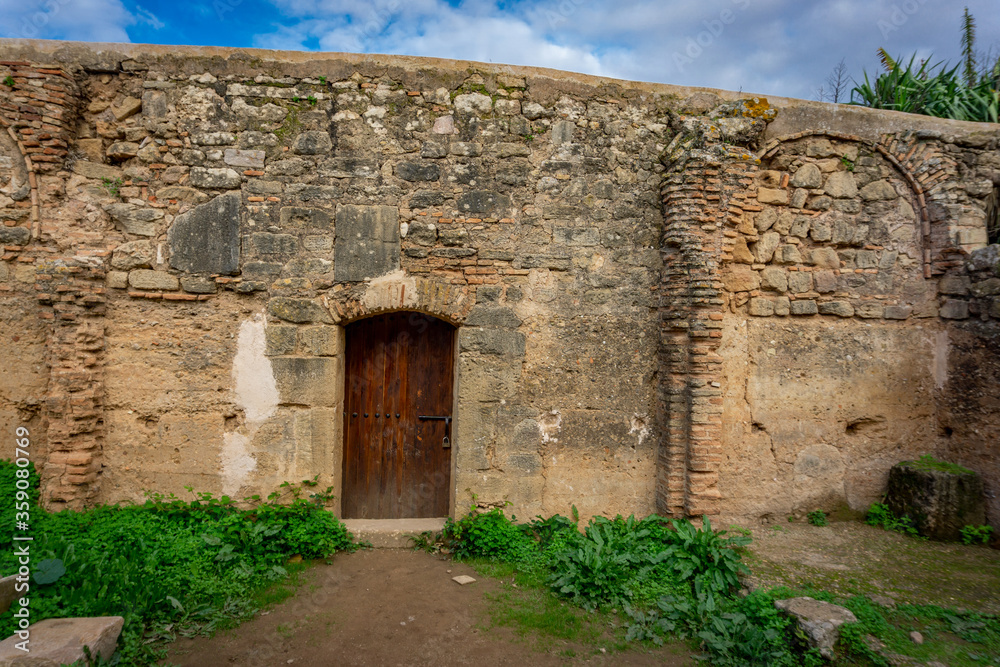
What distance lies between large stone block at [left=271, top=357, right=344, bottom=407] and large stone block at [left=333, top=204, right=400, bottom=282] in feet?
2.56

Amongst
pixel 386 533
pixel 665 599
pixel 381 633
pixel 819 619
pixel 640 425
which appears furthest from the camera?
pixel 640 425

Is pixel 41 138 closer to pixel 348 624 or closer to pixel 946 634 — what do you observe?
pixel 348 624

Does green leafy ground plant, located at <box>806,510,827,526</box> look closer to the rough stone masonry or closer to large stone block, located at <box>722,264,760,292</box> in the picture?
the rough stone masonry

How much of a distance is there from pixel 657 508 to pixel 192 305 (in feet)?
15.0

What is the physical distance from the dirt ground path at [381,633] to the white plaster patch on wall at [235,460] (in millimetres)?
1057

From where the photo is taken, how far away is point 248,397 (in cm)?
456

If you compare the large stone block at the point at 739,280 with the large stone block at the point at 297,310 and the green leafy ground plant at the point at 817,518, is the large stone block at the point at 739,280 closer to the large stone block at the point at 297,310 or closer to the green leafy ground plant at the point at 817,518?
the green leafy ground plant at the point at 817,518

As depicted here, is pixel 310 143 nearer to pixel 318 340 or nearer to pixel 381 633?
pixel 318 340

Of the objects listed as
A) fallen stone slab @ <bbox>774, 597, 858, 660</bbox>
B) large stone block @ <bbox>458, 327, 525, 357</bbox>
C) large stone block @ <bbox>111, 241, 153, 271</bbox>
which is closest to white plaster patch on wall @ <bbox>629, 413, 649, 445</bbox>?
large stone block @ <bbox>458, 327, 525, 357</bbox>

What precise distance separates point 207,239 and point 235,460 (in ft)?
6.34

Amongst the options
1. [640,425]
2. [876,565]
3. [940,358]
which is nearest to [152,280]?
[640,425]

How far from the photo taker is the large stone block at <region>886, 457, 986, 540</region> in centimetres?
473

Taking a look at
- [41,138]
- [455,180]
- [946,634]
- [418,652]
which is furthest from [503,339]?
[41,138]

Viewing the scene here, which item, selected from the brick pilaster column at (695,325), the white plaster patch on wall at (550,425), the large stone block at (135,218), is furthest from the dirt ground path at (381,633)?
the large stone block at (135,218)
